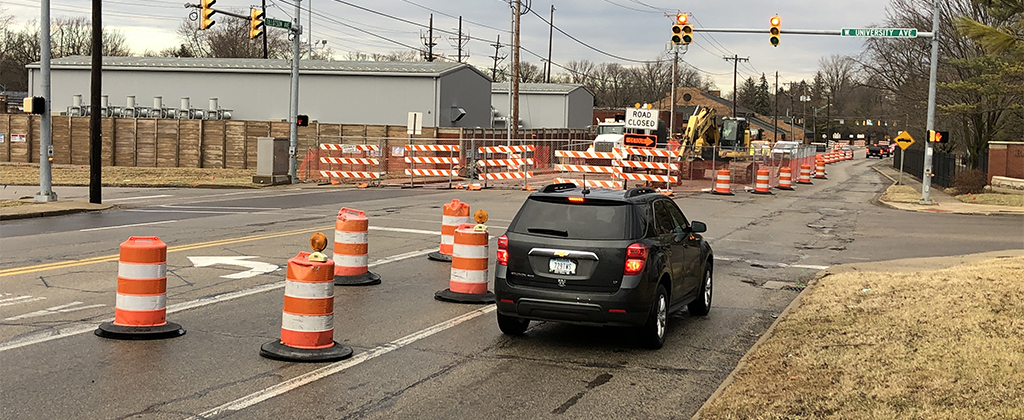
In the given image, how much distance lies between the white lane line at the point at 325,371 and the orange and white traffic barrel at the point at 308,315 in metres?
0.19

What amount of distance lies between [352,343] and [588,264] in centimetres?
236

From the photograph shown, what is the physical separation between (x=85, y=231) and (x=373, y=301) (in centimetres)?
962

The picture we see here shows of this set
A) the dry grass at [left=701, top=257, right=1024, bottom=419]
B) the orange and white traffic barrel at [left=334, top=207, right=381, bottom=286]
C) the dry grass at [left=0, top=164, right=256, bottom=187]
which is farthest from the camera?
the dry grass at [left=0, top=164, right=256, bottom=187]

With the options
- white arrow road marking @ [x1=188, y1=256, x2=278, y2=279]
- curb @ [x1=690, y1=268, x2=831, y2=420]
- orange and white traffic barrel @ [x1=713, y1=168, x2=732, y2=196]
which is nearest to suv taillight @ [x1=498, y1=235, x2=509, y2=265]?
curb @ [x1=690, y1=268, x2=831, y2=420]

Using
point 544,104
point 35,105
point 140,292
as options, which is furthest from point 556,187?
point 544,104

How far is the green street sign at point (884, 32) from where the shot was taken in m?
30.2

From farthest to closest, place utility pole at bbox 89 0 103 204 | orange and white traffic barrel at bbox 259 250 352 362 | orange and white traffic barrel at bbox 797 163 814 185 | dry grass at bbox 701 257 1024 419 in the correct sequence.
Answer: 1. orange and white traffic barrel at bbox 797 163 814 185
2. utility pole at bbox 89 0 103 204
3. orange and white traffic barrel at bbox 259 250 352 362
4. dry grass at bbox 701 257 1024 419

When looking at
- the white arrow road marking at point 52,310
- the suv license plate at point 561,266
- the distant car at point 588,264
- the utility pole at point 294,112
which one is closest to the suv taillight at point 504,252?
the distant car at point 588,264

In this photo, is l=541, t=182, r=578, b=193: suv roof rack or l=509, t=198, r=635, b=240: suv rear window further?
l=541, t=182, r=578, b=193: suv roof rack

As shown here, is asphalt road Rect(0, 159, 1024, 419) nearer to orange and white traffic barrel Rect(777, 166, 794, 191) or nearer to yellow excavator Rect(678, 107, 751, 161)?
orange and white traffic barrel Rect(777, 166, 794, 191)

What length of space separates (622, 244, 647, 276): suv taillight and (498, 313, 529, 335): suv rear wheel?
4.24 ft

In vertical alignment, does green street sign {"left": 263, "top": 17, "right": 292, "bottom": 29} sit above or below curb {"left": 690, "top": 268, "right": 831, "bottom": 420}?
above

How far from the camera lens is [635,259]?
880cm

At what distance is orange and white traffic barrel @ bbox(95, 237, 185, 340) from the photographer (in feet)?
28.8
